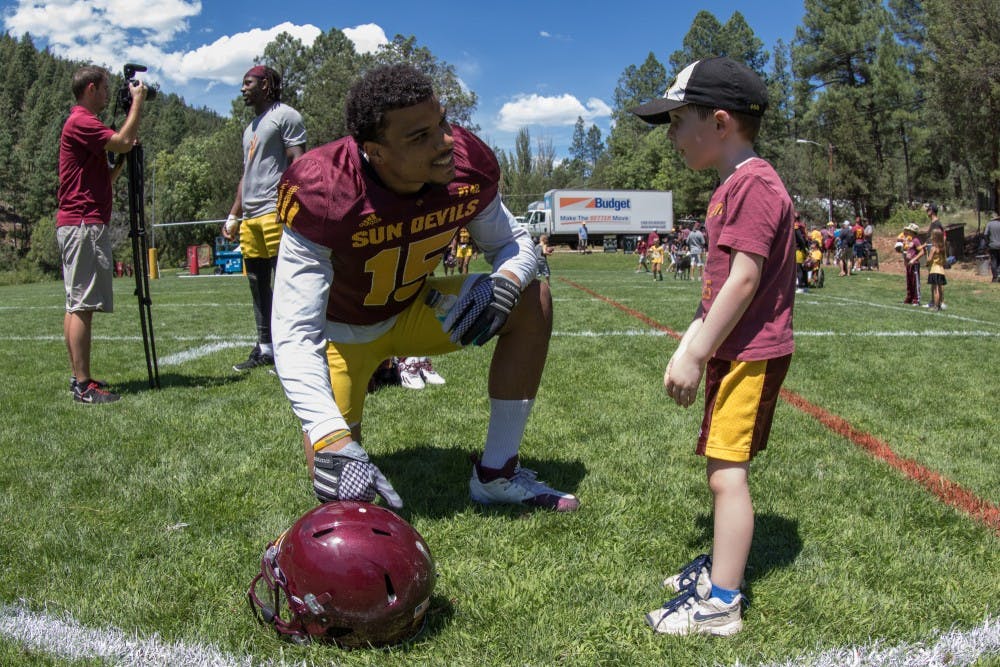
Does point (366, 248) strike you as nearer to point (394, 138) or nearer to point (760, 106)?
point (394, 138)

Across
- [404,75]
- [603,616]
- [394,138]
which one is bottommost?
[603,616]

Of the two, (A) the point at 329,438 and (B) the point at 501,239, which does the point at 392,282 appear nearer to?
(B) the point at 501,239

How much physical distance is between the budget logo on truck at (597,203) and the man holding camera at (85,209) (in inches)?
1753

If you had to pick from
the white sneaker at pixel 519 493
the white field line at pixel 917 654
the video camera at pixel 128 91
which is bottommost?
the white field line at pixel 917 654

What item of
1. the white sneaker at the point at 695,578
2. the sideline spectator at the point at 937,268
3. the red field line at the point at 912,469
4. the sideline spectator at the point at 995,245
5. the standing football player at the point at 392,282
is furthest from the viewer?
the sideline spectator at the point at 995,245

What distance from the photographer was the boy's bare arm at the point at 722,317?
2.03 m

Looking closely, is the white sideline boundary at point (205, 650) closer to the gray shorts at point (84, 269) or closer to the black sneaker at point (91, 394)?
the black sneaker at point (91, 394)

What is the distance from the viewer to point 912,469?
3.56m

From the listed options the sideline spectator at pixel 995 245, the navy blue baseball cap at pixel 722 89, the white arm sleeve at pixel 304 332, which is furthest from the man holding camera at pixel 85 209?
the sideline spectator at pixel 995 245

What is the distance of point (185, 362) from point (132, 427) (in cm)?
232

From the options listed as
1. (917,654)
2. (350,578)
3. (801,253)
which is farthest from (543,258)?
(801,253)

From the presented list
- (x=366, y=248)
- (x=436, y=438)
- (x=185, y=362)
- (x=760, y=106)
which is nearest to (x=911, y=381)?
(x=436, y=438)

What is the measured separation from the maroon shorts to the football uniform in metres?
1.02

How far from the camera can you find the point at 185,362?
6477 millimetres
